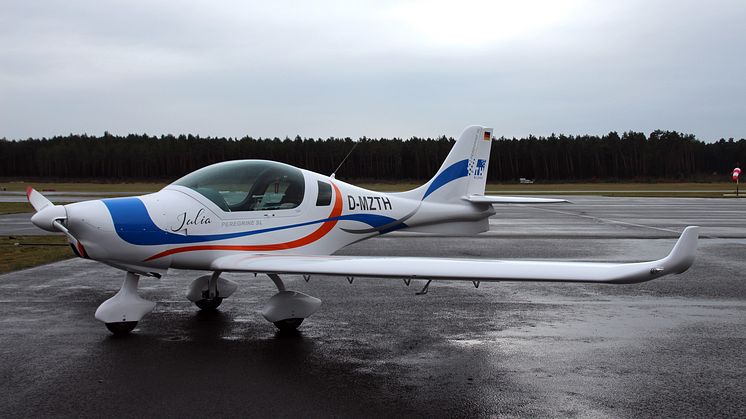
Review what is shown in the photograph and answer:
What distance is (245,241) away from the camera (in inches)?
Answer: 275

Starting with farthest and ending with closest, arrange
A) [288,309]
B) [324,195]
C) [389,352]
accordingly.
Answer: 1. [324,195]
2. [288,309]
3. [389,352]

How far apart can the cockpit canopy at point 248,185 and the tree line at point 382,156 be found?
344 ft

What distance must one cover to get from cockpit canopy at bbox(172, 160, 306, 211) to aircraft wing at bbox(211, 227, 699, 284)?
2.28 feet

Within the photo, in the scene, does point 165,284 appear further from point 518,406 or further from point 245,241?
point 518,406

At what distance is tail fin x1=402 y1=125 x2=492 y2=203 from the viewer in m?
9.82

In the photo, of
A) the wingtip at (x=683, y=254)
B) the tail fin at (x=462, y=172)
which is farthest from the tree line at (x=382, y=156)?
the wingtip at (x=683, y=254)

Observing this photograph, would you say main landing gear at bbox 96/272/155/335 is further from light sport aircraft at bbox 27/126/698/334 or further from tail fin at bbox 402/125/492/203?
tail fin at bbox 402/125/492/203

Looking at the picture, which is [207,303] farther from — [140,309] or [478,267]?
[478,267]

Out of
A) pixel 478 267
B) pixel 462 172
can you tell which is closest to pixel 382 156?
pixel 462 172

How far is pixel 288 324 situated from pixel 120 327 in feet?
6.00

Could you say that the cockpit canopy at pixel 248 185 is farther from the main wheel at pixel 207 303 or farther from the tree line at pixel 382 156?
the tree line at pixel 382 156

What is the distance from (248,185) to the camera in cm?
721

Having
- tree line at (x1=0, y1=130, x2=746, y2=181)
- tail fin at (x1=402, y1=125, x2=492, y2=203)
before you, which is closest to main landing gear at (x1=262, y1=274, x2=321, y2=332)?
tail fin at (x1=402, y1=125, x2=492, y2=203)

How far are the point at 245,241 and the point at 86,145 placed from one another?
126 metres
